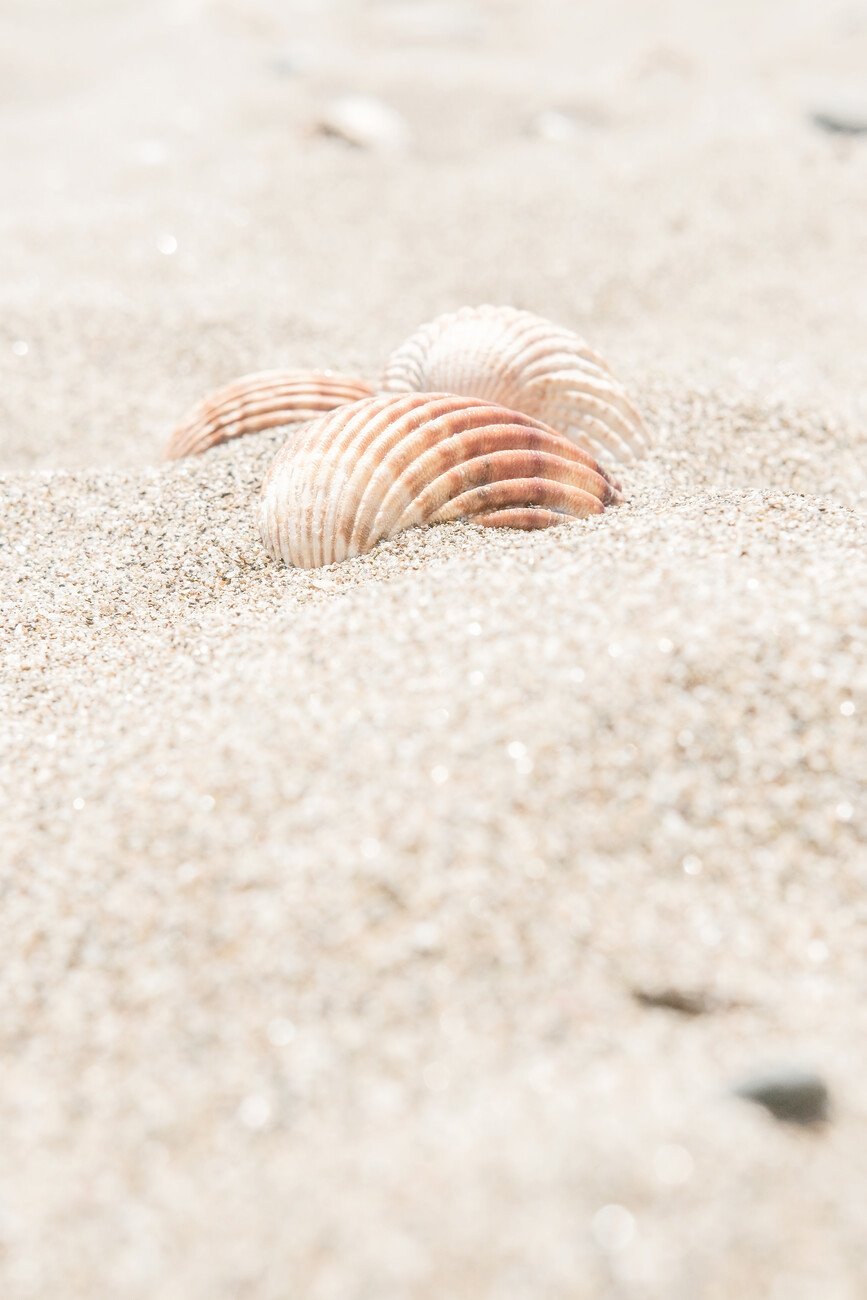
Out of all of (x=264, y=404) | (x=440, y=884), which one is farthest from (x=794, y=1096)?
(x=264, y=404)

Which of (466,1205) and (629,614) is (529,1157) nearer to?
(466,1205)

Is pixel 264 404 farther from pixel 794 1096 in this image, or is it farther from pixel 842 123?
pixel 842 123

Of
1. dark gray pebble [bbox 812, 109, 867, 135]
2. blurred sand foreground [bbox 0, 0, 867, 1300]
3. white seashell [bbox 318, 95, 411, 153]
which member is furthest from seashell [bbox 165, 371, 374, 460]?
dark gray pebble [bbox 812, 109, 867, 135]

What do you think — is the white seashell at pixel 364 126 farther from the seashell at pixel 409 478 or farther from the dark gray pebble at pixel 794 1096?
the dark gray pebble at pixel 794 1096

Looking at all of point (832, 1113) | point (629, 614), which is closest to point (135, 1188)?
point (832, 1113)

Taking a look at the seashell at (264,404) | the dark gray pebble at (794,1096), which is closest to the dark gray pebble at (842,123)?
the seashell at (264,404)

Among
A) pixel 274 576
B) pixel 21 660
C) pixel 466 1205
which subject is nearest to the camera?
pixel 466 1205
